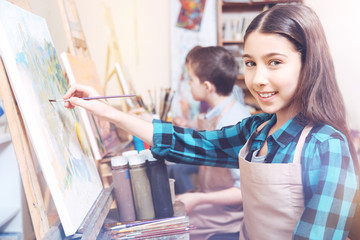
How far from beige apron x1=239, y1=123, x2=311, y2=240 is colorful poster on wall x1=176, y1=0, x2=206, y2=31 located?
2533 mm

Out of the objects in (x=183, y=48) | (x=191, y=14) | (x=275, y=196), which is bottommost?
(x=275, y=196)

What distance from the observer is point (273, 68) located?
75 cm

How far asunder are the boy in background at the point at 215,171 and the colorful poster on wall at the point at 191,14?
148 cm

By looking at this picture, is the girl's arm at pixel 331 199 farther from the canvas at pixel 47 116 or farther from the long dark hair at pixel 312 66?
the canvas at pixel 47 116

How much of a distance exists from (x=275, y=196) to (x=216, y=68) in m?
1.04

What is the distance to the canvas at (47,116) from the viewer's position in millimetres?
696

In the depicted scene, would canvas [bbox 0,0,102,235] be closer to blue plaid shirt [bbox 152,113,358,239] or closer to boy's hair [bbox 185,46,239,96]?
blue plaid shirt [bbox 152,113,358,239]

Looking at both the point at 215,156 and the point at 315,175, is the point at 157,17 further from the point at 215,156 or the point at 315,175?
the point at 315,175

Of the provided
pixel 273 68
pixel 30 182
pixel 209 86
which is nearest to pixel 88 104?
pixel 30 182

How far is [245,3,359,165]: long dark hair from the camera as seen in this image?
2.40ft

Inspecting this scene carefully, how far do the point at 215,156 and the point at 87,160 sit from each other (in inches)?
18.1

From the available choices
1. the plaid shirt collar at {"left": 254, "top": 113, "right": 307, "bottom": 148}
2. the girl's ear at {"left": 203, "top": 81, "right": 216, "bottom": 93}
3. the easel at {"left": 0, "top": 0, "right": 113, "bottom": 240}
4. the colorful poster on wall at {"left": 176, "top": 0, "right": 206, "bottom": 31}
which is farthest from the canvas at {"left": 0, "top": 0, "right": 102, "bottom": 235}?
the colorful poster on wall at {"left": 176, "top": 0, "right": 206, "bottom": 31}

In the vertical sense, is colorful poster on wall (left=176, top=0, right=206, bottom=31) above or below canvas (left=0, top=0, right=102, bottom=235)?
above

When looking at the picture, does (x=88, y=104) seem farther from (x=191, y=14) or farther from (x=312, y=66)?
(x=191, y=14)
